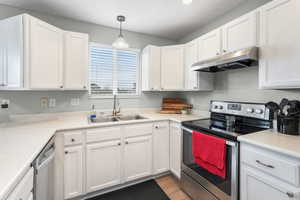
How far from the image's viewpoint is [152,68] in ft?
8.32

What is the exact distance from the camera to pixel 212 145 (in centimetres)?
144

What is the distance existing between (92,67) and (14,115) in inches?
49.9

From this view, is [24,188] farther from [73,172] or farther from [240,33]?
Result: [240,33]

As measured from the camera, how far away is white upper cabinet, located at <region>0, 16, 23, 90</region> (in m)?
1.55

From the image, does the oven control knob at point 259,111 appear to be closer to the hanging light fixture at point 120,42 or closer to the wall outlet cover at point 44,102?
the hanging light fixture at point 120,42

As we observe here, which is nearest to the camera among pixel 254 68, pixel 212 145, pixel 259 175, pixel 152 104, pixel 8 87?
pixel 259 175

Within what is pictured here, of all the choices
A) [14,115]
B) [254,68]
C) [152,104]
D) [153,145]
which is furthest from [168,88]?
[14,115]

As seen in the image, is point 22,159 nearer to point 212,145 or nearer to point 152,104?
point 212,145

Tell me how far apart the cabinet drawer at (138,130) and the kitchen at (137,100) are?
0.02 m

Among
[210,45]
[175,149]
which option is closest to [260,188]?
[175,149]

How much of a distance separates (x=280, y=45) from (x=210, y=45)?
798mm

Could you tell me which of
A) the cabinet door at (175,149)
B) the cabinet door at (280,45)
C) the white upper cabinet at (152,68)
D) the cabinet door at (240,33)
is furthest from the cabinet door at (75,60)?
the cabinet door at (280,45)

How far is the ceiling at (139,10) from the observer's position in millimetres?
1868

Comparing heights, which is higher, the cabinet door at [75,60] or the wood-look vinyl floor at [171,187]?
the cabinet door at [75,60]
